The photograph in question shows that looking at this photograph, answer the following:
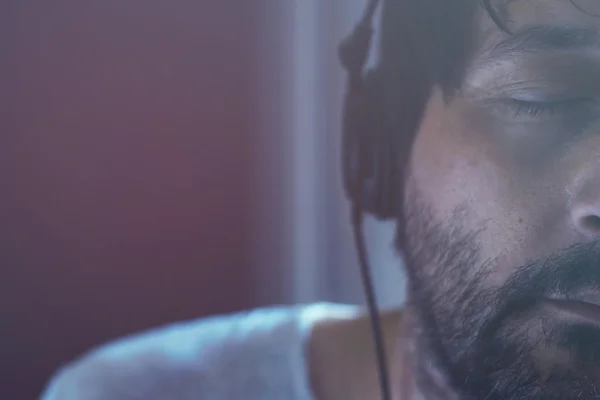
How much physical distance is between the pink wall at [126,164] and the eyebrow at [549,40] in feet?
Result: 1.36

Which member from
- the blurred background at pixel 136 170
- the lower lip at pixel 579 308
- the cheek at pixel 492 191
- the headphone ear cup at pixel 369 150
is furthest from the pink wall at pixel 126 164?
the lower lip at pixel 579 308

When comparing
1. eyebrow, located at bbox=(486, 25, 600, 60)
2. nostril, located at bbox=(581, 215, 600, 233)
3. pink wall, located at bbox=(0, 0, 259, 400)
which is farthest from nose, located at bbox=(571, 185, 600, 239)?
pink wall, located at bbox=(0, 0, 259, 400)

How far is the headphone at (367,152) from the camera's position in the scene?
59 centimetres

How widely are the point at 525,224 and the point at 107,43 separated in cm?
63

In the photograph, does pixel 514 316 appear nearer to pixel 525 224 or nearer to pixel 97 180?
pixel 525 224

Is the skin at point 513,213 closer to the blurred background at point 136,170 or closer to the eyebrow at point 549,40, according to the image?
the eyebrow at point 549,40

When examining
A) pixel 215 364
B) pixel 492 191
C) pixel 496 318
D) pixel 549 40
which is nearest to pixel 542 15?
pixel 549 40

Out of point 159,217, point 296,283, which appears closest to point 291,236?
point 296,283

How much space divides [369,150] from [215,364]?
344 millimetres

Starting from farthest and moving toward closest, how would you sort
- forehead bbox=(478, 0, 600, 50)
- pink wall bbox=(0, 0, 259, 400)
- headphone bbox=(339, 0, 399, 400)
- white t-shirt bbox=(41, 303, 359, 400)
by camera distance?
pink wall bbox=(0, 0, 259, 400), white t-shirt bbox=(41, 303, 359, 400), headphone bbox=(339, 0, 399, 400), forehead bbox=(478, 0, 600, 50)

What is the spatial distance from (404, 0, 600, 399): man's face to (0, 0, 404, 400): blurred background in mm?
285

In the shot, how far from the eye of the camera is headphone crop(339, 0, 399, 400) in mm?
592

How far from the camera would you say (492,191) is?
0.49 meters

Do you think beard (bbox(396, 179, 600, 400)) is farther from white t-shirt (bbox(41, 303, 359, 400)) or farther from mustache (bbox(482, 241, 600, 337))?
white t-shirt (bbox(41, 303, 359, 400))
